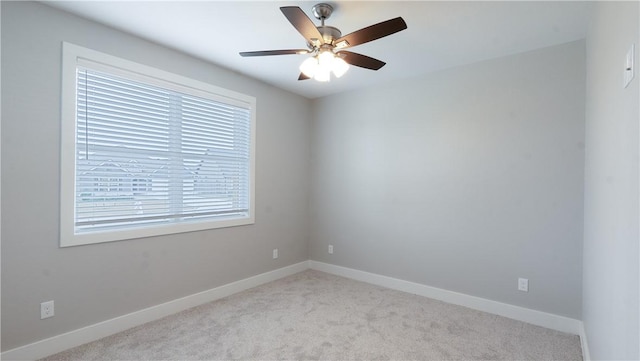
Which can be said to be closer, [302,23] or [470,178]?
[302,23]

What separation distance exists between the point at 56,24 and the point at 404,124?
3341 mm

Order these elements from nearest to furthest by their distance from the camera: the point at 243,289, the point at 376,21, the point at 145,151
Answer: the point at 376,21
the point at 145,151
the point at 243,289

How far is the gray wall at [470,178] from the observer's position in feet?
8.81

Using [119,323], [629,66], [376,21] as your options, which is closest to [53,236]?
[119,323]

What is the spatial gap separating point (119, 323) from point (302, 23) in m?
2.81

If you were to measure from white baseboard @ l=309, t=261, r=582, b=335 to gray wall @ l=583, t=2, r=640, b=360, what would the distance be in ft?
1.59

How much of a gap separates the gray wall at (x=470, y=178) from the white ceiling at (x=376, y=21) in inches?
14.9

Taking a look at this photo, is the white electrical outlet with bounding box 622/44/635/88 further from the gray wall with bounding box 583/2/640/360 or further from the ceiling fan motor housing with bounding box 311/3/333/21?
the ceiling fan motor housing with bounding box 311/3/333/21

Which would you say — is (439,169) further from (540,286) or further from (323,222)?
(323,222)

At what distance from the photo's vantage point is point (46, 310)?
2215 mm

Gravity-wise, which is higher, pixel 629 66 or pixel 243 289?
pixel 629 66

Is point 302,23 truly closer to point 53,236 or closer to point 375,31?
point 375,31

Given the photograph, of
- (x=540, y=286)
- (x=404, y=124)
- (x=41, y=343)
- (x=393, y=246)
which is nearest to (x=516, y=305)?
(x=540, y=286)

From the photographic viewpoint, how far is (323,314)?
2947 mm
